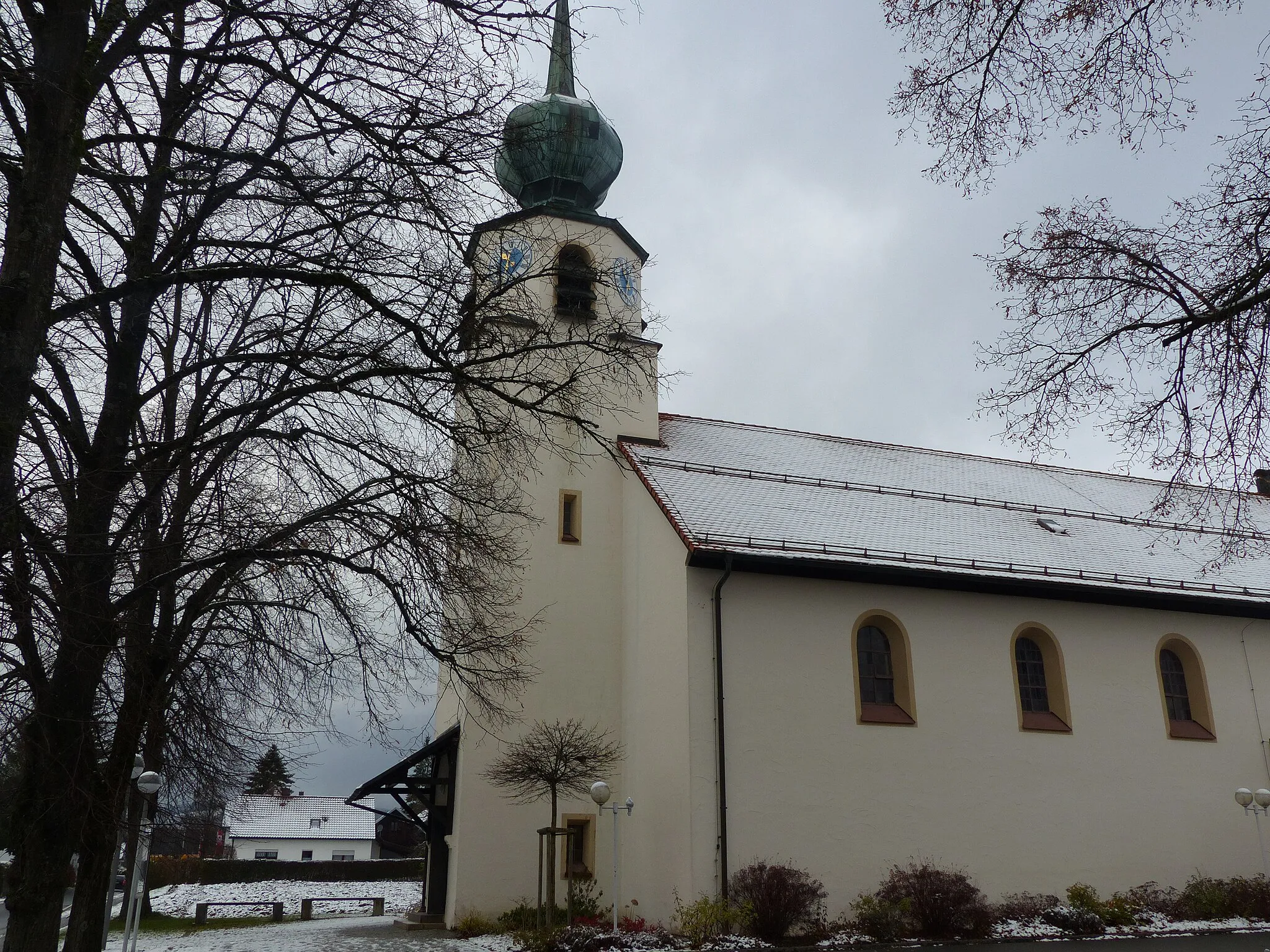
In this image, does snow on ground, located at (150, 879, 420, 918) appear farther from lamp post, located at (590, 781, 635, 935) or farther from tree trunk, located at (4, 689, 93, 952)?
tree trunk, located at (4, 689, 93, 952)

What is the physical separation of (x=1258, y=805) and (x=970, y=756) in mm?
4896

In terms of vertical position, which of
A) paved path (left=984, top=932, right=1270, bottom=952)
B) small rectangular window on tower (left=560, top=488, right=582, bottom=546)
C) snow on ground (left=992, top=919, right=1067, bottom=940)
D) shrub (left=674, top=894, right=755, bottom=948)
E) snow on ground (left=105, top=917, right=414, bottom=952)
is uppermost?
small rectangular window on tower (left=560, top=488, right=582, bottom=546)

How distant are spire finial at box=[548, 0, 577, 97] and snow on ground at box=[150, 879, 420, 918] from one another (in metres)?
20.3

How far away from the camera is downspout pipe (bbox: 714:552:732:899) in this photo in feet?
44.7

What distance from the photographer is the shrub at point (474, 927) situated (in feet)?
48.9

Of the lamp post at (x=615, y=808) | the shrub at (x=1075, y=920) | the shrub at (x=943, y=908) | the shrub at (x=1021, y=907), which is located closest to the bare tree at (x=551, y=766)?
the lamp post at (x=615, y=808)

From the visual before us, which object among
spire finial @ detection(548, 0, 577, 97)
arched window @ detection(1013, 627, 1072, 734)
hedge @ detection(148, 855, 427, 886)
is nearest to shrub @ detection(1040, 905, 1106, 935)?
arched window @ detection(1013, 627, 1072, 734)

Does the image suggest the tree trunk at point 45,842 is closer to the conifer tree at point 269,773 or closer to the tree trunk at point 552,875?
the conifer tree at point 269,773

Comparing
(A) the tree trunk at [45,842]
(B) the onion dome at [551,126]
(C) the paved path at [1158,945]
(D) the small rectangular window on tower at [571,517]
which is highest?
(D) the small rectangular window on tower at [571,517]

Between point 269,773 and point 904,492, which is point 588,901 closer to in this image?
point 269,773

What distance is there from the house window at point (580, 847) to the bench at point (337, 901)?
25.6 ft

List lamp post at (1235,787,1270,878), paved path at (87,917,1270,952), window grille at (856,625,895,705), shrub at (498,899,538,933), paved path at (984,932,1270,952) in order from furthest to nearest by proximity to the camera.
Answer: lamp post at (1235,787,1270,878) → window grille at (856,625,895,705) → shrub at (498,899,538,933) → paved path at (87,917,1270,952) → paved path at (984,932,1270,952)

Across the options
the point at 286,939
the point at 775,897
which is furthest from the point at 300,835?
the point at 775,897

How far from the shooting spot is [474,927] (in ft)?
49.2
